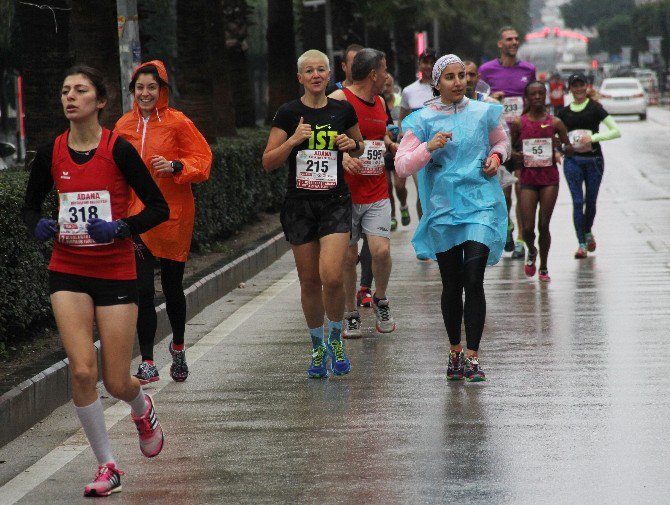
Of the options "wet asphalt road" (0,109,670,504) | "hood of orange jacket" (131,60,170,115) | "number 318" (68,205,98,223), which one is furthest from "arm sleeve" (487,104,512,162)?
"number 318" (68,205,98,223)

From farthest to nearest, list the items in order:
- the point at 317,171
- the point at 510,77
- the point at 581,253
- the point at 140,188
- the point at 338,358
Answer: the point at 510,77 < the point at 581,253 < the point at 338,358 < the point at 317,171 < the point at 140,188

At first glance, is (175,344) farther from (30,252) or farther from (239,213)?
(239,213)

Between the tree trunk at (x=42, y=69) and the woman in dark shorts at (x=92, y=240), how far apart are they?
7.24 metres

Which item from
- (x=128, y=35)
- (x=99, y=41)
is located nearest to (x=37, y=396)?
(x=128, y=35)

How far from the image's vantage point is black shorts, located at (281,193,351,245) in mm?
8742

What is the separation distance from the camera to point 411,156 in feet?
28.2

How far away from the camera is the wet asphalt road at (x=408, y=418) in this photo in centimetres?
634

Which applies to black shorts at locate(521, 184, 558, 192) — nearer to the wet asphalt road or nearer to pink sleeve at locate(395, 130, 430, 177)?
the wet asphalt road

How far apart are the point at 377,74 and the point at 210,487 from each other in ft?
14.0

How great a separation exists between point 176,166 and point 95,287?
2.37 m

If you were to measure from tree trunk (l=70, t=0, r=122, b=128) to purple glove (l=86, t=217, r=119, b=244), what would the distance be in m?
8.19

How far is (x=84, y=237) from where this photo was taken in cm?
643

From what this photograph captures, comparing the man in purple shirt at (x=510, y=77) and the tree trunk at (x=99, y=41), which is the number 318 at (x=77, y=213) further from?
the man in purple shirt at (x=510, y=77)

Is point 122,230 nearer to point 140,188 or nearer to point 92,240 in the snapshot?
point 92,240
